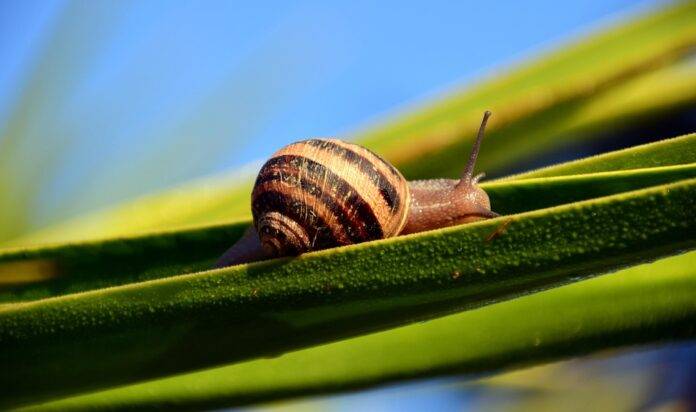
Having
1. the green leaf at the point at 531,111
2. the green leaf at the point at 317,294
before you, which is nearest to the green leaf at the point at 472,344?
the green leaf at the point at 317,294

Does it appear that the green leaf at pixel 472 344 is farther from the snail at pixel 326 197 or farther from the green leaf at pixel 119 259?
the snail at pixel 326 197

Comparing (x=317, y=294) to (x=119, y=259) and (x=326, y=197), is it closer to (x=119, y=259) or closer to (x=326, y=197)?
(x=119, y=259)

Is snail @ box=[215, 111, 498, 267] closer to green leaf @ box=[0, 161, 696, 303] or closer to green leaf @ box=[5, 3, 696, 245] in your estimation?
green leaf @ box=[0, 161, 696, 303]

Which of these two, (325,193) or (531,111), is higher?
(531,111)

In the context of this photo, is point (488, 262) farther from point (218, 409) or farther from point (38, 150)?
point (38, 150)

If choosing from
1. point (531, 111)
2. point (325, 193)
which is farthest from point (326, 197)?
point (531, 111)

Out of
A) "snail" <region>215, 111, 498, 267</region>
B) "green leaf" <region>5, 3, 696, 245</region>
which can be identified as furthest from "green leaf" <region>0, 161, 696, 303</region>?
"green leaf" <region>5, 3, 696, 245</region>

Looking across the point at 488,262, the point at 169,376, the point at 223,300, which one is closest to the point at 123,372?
the point at 169,376
